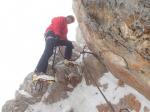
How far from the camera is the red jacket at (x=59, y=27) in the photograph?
36.7 ft

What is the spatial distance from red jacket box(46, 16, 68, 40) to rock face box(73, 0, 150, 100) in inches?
45.1

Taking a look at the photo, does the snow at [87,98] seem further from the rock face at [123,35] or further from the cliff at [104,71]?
the rock face at [123,35]

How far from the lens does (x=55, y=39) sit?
430 inches

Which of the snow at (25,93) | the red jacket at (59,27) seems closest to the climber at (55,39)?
the red jacket at (59,27)

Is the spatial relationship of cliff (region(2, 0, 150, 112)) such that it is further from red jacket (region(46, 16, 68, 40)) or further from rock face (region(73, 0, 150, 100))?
red jacket (region(46, 16, 68, 40))

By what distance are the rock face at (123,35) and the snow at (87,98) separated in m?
0.33

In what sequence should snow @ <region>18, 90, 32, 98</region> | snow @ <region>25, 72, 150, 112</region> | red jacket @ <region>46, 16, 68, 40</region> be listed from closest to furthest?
1. snow @ <region>25, 72, 150, 112</region>
2. snow @ <region>18, 90, 32, 98</region>
3. red jacket @ <region>46, 16, 68, 40</region>

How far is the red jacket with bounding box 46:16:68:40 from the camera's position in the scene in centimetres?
1120

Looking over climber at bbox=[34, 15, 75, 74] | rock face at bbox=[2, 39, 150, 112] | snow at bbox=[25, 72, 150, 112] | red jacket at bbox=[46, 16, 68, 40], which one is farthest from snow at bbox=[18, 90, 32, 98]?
red jacket at bbox=[46, 16, 68, 40]

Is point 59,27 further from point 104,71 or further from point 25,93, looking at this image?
point 25,93

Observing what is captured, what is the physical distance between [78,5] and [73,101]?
3.13m

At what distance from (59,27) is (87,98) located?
110 inches

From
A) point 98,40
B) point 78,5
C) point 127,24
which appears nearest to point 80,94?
point 98,40

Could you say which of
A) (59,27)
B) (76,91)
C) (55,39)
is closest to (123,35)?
(76,91)
